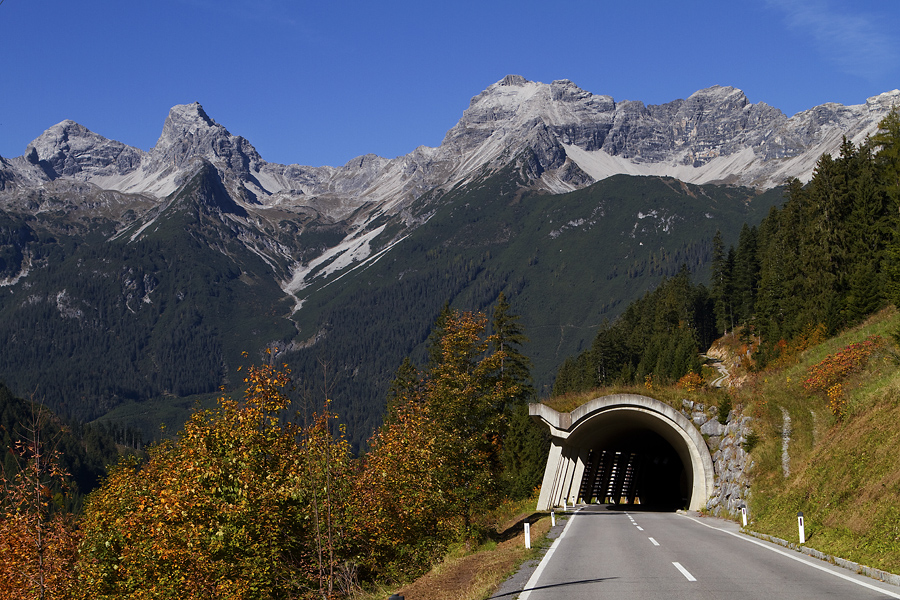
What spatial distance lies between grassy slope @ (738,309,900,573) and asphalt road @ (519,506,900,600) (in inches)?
46.7

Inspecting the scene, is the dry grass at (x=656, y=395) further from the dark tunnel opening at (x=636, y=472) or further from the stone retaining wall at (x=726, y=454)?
the dark tunnel opening at (x=636, y=472)

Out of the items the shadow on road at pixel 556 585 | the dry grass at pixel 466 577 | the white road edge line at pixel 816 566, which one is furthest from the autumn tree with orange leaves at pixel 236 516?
the white road edge line at pixel 816 566

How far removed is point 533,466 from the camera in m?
78.6

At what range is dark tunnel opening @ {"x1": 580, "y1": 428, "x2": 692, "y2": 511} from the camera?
53.2 metres

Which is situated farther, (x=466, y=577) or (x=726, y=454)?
(x=726, y=454)

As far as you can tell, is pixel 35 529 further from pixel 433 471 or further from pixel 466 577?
pixel 433 471

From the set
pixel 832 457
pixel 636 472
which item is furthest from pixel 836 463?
pixel 636 472

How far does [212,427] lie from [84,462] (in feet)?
636

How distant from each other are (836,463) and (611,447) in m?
32.4

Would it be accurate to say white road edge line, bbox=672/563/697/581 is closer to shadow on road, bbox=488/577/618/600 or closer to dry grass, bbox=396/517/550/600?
shadow on road, bbox=488/577/618/600

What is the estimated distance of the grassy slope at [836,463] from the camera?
16.9 meters

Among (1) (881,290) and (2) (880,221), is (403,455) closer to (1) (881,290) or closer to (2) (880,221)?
(1) (881,290)

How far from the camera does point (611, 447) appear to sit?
178 ft

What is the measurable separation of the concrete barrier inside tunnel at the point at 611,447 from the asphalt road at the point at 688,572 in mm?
14209
